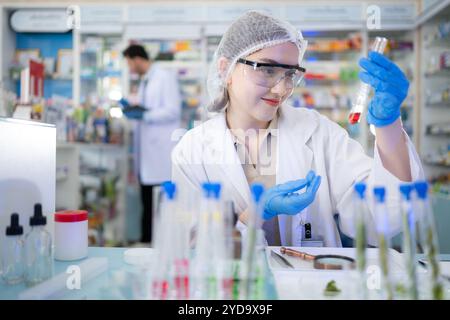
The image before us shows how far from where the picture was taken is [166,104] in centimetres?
330

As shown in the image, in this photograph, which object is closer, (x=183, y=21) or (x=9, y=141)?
(x=9, y=141)

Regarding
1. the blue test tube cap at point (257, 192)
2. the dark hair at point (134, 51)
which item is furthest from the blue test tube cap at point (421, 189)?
the dark hair at point (134, 51)

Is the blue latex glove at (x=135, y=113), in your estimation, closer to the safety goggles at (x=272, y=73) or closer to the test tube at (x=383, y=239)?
the safety goggles at (x=272, y=73)

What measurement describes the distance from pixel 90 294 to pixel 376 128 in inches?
33.0

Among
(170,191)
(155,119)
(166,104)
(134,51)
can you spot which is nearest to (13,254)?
(170,191)

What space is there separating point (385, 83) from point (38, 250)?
95 cm

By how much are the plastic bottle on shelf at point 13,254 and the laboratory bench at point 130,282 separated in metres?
0.02

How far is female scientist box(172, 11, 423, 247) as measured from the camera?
4.08ft

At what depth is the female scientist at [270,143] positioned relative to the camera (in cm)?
124

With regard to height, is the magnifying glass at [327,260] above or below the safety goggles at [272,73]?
below

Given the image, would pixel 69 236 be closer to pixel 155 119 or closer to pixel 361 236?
pixel 361 236
